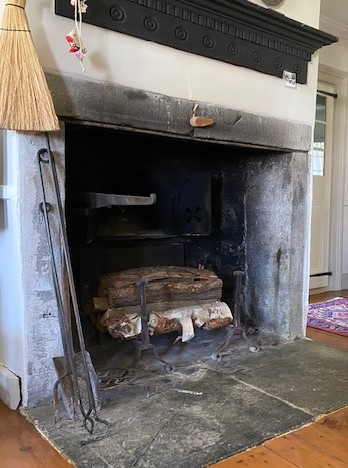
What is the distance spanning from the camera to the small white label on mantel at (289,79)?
7.04 feet

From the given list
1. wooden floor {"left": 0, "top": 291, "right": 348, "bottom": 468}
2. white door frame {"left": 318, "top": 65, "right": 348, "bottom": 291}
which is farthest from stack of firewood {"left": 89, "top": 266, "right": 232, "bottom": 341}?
white door frame {"left": 318, "top": 65, "right": 348, "bottom": 291}

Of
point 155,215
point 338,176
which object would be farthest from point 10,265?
point 338,176

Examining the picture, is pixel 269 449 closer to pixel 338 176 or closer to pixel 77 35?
pixel 77 35

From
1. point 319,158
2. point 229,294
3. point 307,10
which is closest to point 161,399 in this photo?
point 229,294

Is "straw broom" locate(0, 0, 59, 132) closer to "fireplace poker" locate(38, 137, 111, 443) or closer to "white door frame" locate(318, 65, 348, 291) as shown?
"fireplace poker" locate(38, 137, 111, 443)

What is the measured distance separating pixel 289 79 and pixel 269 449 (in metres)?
1.70

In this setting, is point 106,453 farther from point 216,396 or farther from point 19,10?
point 19,10

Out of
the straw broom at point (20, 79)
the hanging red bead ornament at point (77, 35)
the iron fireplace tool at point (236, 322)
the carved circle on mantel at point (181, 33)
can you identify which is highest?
the carved circle on mantel at point (181, 33)

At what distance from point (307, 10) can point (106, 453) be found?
222 cm

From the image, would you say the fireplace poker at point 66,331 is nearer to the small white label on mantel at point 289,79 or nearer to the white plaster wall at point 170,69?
the white plaster wall at point 170,69

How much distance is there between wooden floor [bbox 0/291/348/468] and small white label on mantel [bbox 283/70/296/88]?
1557mm

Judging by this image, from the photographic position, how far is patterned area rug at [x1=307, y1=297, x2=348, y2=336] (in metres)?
2.71

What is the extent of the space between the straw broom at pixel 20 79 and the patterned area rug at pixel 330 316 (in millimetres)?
2133

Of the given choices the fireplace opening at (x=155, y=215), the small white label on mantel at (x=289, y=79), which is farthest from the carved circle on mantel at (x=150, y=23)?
the small white label on mantel at (x=289, y=79)
